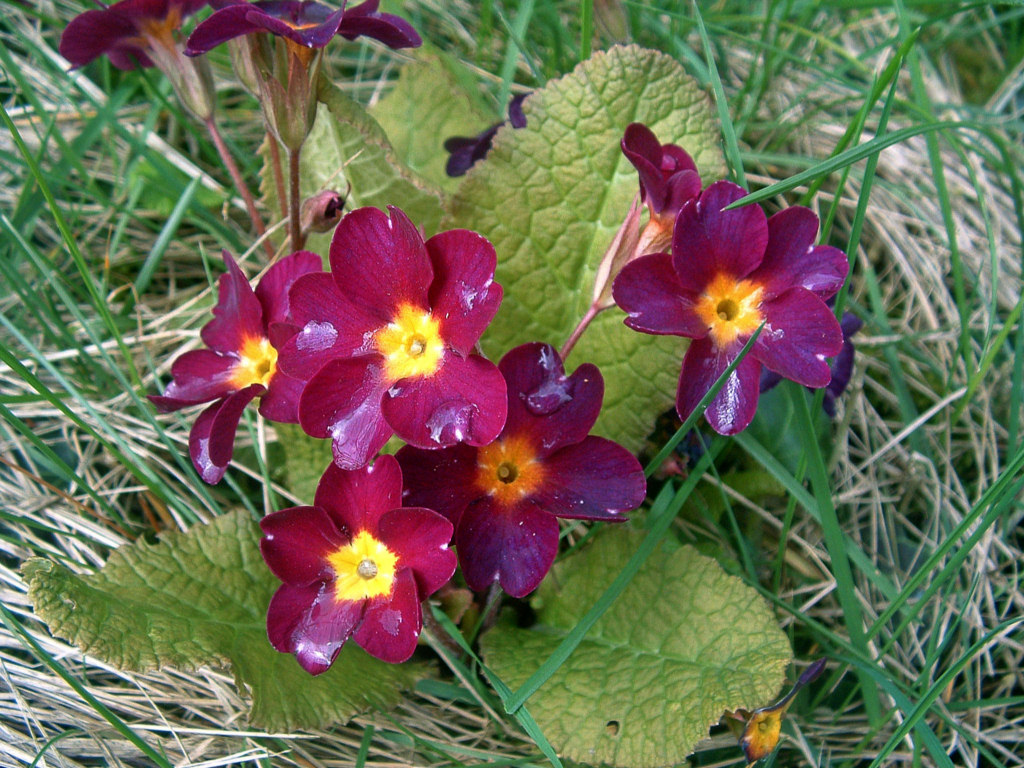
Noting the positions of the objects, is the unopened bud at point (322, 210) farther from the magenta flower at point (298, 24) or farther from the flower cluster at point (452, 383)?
the magenta flower at point (298, 24)

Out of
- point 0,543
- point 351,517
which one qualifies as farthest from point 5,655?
point 351,517

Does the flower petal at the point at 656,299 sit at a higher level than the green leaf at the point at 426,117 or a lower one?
higher

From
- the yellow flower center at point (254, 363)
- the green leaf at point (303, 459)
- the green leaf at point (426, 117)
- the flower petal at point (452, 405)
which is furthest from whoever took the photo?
the green leaf at point (426, 117)

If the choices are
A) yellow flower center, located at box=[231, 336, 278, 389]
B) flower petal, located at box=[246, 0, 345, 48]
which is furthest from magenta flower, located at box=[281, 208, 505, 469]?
flower petal, located at box=[246, 0, 345, 48]

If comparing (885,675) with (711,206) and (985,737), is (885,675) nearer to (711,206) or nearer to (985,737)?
(985,737)

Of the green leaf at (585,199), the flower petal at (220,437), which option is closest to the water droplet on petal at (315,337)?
the flower petal at (220,437)

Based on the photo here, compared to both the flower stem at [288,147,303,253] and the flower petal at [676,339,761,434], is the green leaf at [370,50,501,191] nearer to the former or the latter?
the flower stem at [288,147,303,253]
